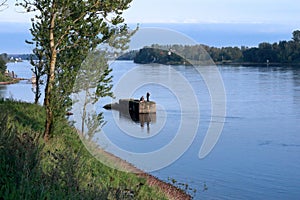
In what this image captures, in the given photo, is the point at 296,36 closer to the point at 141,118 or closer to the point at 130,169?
the point at 141,118

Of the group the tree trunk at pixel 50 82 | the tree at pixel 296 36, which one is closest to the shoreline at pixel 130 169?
the tree trunk at pixel 50 82

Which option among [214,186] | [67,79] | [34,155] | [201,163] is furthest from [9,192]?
[201,163]

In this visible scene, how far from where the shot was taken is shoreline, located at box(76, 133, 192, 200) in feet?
48.6

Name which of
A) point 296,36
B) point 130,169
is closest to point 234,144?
point 130,169

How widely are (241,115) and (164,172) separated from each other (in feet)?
57.2

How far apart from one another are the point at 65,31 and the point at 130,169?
20.0ft

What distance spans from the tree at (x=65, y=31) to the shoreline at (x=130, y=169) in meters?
2.45

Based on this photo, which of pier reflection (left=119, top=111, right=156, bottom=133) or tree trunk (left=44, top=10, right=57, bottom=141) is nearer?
tree trunk (left=44, top=10, right=57, bottom=141)

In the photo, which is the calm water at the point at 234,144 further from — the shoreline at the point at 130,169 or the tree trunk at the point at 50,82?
the tree trunk at the point at 50,82

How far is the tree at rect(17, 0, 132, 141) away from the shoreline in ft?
8.04

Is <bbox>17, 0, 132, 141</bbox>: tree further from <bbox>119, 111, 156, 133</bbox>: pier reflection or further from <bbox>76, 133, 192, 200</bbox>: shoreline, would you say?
<bbox>119, 111, 156, 133</bbox>: pier reflection

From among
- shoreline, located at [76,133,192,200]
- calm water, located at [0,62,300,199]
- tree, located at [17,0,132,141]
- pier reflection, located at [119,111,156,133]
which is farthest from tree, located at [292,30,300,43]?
tree, located at [17,0,132,141]

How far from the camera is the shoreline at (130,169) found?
48.6ft

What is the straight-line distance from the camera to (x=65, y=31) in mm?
12055
